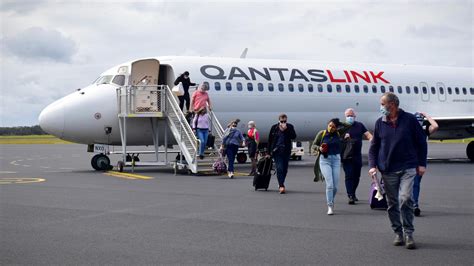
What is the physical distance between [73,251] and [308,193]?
7289 millimetres

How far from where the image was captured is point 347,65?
83.3 ft

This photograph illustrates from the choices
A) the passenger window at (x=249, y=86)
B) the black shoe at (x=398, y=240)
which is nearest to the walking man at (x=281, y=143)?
the black shoe at (x=398, y=240)

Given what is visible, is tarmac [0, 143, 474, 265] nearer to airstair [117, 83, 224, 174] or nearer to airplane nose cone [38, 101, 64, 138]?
airstair [117, 83, 224, 174]

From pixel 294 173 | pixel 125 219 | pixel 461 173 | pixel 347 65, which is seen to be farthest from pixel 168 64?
pixel 125 219

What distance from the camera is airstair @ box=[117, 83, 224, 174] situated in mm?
19312

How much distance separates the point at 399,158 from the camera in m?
7.98

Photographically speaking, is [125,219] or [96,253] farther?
[125,219]

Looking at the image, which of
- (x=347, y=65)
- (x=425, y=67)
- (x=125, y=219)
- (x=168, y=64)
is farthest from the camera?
(x=425, y=67)

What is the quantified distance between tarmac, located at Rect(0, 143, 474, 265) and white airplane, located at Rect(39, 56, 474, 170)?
4963mm

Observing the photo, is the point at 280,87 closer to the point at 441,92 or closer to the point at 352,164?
the point at 441,92

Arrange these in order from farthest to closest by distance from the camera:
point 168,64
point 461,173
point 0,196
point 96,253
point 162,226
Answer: point 168,64
point 461,173
point 0,196
point 162,226
point 96,253

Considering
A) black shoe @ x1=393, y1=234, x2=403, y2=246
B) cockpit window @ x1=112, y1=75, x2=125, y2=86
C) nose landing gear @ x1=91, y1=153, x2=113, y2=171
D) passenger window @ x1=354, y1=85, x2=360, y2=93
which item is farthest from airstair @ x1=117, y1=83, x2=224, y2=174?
black shoe @ x1=393, y1=234, x2=403, y2=246

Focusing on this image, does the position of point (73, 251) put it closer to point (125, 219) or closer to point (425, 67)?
point (125, 219)

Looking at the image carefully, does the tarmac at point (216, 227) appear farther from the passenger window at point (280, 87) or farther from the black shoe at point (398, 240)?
the passenger window at point (280, 87)
